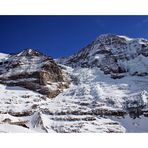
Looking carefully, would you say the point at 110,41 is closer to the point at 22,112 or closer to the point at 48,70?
the point at 48,70

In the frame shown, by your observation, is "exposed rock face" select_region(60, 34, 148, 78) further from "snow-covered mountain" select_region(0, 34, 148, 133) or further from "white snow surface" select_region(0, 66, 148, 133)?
"white snow surface" select_region(0, 66, 148, 133)

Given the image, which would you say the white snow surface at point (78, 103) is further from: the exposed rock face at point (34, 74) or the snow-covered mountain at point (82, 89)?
the exposed rock face at point (34, 74)

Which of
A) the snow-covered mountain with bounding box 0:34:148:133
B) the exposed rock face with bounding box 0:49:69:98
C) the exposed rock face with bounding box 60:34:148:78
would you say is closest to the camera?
the snow-covered mountain with bounding box 0:34:148:133

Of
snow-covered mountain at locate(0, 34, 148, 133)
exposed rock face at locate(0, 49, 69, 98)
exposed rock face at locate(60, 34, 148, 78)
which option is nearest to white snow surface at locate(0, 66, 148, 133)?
snow-covered mountain at locate(0, 34, 148, 133)

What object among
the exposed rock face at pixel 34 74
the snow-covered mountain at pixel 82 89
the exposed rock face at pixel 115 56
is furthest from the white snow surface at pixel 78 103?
the exposed rock face at pixel 115 56

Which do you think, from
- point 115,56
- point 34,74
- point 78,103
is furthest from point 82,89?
point 115,56

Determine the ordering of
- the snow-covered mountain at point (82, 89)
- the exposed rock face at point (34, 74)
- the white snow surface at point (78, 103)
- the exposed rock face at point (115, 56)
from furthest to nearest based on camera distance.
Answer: the exposed rock face at point (115, 56), the exposed rock face at point (34, 74), the snow-covered mountain at point (82, 89), the white snow surface at point (78, 103)
